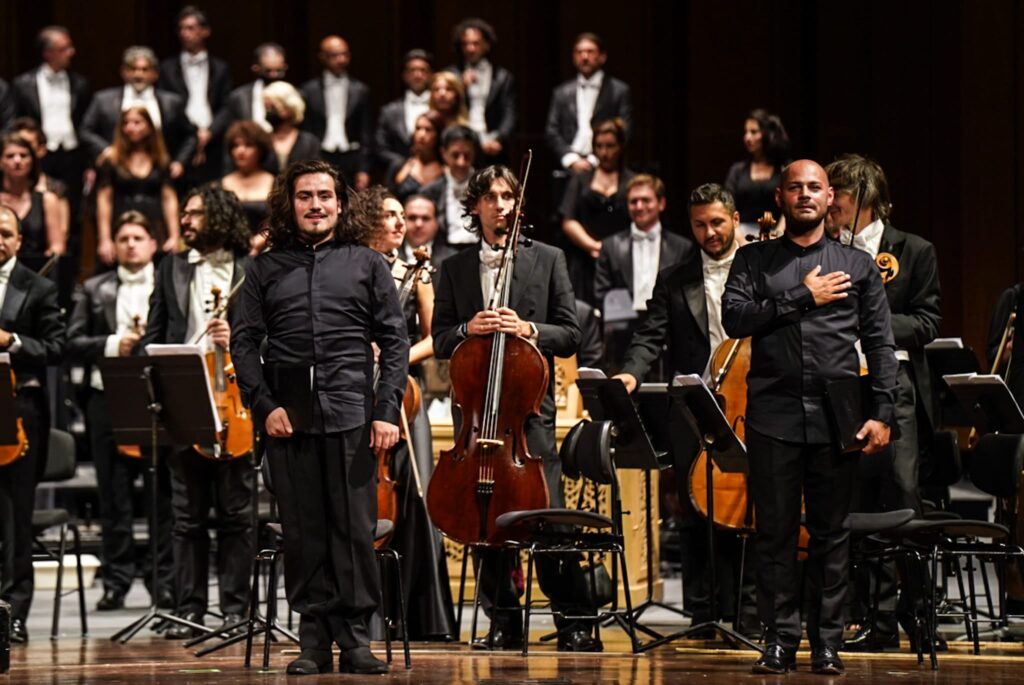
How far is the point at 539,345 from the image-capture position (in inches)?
233

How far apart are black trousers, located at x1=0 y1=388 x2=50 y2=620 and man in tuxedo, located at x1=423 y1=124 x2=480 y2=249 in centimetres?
294

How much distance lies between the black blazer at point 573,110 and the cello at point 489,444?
4746 millimetres

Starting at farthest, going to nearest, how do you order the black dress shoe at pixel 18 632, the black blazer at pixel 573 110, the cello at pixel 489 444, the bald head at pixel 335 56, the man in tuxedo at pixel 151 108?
the bald head at pixel 335 56, the black blazer at pixel 573 110, the man in tuxedo at pixel 151 108, the black dress shoe at pixel 18 632, the cello at pixel 489 444

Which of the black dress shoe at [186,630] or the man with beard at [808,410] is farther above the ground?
the man with beard at [808,410]

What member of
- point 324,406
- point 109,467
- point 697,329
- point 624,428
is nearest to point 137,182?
point 109,467

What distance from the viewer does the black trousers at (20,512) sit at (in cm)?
686

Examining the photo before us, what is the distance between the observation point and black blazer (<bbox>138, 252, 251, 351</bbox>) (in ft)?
23.2

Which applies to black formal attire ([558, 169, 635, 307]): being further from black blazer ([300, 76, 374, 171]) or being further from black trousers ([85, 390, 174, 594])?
black trousers ([85, 390, 174, 594])

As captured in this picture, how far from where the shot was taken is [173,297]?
7.07 m

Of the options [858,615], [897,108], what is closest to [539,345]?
[858,615]

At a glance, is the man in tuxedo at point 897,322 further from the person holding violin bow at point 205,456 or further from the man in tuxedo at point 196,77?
the man in tuxedo at point 196,77

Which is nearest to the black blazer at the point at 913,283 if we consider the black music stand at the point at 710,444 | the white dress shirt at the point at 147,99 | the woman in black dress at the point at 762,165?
the black music stand at the point at 710,444

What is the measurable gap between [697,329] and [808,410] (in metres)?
1.37

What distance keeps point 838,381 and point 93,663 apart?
2617 mm
